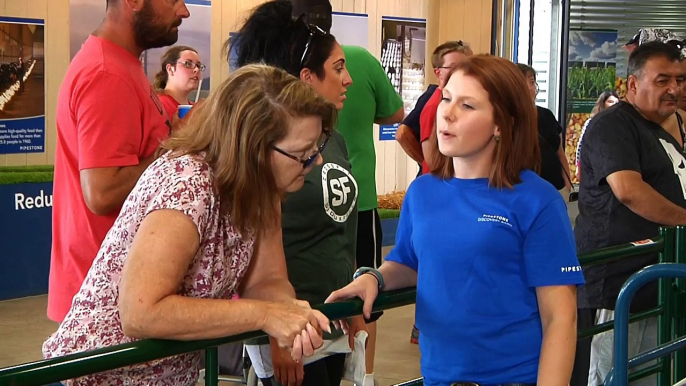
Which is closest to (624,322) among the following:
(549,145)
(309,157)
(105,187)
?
(309,157)

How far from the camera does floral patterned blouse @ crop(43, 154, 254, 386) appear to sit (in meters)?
1.82

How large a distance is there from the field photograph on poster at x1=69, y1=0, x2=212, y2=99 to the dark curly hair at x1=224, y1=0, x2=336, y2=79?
527 cm

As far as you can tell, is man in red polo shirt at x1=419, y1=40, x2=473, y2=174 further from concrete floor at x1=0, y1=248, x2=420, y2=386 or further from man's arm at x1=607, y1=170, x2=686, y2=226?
man's arm at x1=607, y1=170, x2=686, y2=226

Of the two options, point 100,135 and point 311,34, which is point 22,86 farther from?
point 100,135

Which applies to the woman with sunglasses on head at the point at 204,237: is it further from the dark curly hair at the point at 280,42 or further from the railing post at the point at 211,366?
the dark curly hair at the point at 280,42

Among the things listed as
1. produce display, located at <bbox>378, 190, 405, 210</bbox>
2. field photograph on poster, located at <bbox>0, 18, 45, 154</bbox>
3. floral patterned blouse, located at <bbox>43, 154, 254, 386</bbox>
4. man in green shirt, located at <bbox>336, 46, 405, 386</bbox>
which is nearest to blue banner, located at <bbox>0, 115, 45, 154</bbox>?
field photograph on poster, located at <bbox>0, 18, 45, 154</bbox>

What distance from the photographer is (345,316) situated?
6.75ft

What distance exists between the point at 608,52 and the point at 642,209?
10424mm

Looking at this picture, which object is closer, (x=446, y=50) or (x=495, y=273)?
(x=495, y=273)

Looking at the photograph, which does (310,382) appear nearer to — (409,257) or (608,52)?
(409,257)

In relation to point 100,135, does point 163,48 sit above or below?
above

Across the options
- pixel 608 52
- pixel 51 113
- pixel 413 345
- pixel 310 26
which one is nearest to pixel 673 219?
pixel 310 26

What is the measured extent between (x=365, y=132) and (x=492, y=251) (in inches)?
96.8

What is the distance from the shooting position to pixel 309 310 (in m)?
1.87
